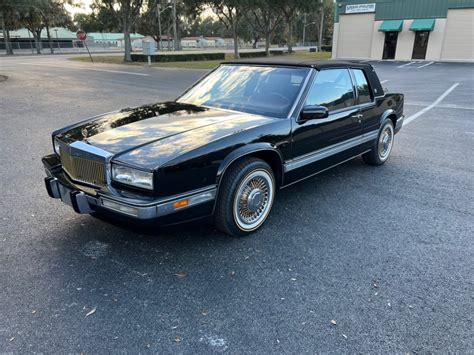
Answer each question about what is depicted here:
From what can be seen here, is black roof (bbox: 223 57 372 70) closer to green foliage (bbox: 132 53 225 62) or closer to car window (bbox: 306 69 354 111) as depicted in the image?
car window (bbox: 306 69 354 111)

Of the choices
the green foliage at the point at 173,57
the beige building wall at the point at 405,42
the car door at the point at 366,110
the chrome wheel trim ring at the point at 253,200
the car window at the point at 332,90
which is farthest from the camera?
the beige building wall at the point at 405,42

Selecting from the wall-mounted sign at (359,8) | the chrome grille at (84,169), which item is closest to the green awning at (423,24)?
the wall-mounted sign at (359,8)

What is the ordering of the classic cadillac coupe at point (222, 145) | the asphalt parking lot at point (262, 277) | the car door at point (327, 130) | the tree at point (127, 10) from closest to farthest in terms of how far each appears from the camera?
the asphalt parking lot at point (262, 277)
the classic cadillac coupe at point (222, 145)
the car door at point (327, 130)
the tree at point (127, 10)

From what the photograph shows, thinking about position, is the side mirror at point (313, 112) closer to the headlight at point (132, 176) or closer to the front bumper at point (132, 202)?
the front bumper at point (132, 202)

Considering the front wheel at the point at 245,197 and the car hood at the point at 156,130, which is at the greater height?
the car hood at the point at 156,130

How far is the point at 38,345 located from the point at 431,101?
13229 millimetres

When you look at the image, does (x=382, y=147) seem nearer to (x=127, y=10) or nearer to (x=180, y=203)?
(x=180, y=203)

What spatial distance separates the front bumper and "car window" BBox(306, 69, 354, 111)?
1.70 metres

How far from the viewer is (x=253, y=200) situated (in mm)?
3490

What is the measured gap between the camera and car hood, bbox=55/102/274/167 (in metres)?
2.91

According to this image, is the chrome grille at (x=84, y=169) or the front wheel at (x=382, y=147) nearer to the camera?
the chrome grille at (x=84, y=169)

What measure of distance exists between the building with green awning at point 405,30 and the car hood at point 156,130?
3666 centimetres

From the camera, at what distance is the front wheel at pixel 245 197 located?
3.24 metres

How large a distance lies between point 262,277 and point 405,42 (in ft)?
128
